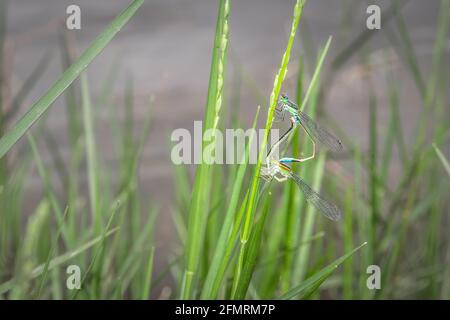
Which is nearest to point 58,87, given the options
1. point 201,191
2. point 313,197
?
point 201,191

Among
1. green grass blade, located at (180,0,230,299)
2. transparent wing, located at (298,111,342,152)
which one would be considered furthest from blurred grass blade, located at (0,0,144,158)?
transparent wing, located at (298,111,342,152)

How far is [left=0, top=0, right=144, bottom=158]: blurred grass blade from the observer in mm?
296

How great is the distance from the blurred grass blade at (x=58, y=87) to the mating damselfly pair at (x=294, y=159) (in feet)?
0.36

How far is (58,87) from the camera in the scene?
0.30 meters

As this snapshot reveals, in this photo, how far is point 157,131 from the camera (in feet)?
3.78

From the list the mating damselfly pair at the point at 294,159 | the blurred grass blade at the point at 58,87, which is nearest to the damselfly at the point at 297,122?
the mating damselfly pair at the point at 294,159

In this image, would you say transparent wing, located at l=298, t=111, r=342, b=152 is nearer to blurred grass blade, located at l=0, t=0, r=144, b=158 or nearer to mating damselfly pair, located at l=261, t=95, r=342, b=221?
mating damselfly pair, located at l=261, t=95, r=342, b=221

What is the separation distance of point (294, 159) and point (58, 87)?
13 centimetres

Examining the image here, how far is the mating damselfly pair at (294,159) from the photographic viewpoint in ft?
1.19

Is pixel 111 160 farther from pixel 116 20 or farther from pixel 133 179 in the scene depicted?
pixel 116 20

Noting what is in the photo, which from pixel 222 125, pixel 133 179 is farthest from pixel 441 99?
pixel 133 179

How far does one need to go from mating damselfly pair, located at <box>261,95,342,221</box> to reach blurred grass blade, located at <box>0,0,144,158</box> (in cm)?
11
